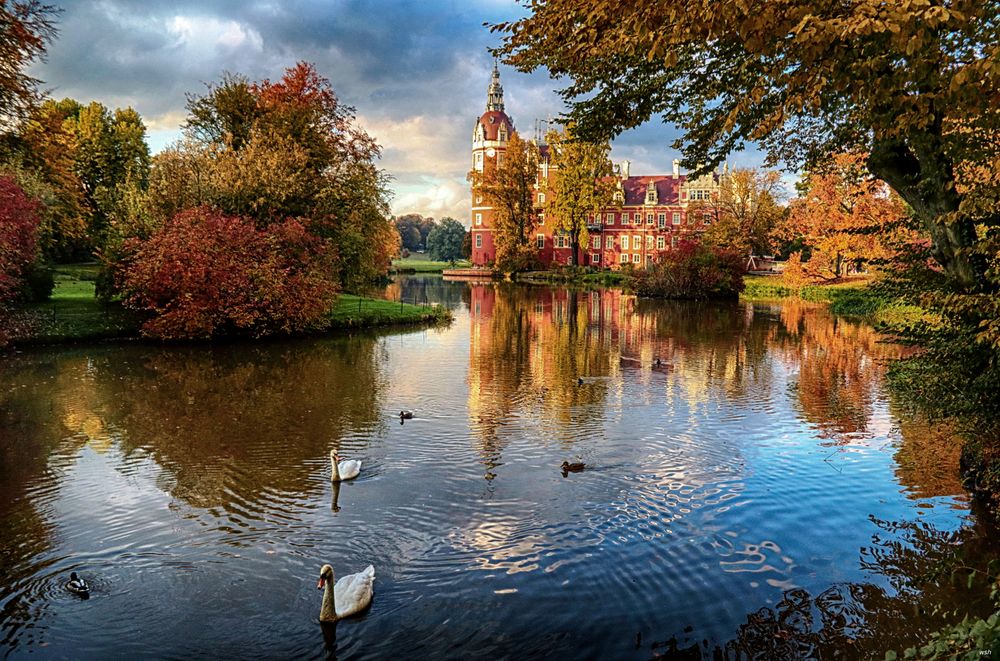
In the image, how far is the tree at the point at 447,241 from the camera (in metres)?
133

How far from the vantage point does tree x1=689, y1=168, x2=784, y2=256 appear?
213 ft

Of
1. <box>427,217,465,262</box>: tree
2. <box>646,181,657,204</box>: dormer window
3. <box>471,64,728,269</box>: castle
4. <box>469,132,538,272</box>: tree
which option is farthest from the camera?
<box>427,217,465,262</box>: tree

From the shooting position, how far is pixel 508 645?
257 inches

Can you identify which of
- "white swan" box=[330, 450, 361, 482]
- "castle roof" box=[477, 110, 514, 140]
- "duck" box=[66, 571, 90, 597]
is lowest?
"duck" box=[66, 571, 90, 597]

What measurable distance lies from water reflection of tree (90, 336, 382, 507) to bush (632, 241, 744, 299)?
1196 inches

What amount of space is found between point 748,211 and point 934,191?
62532 millimetres

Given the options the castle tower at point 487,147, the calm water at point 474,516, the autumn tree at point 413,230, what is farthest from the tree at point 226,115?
the autumn tree at point 413,230

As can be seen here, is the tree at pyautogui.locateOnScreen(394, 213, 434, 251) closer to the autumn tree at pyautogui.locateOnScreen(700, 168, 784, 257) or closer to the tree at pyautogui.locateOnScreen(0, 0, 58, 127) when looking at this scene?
the autumn tree at pyautogui.locateOnScreen(700, 168, 784, 257)

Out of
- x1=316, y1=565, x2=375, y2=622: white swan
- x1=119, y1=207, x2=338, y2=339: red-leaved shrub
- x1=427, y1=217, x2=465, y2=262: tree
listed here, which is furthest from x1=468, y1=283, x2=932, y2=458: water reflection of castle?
x1=427, y1=217, x2=465, y2=262: tree

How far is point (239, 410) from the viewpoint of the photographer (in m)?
15.4

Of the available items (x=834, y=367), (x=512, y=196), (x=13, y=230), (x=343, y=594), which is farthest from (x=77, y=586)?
(x=512, y=196)

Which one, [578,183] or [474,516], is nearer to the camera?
[474,516]

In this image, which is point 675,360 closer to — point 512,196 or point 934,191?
point 934,191

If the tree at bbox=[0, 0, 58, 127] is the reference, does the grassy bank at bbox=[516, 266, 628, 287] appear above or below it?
below
